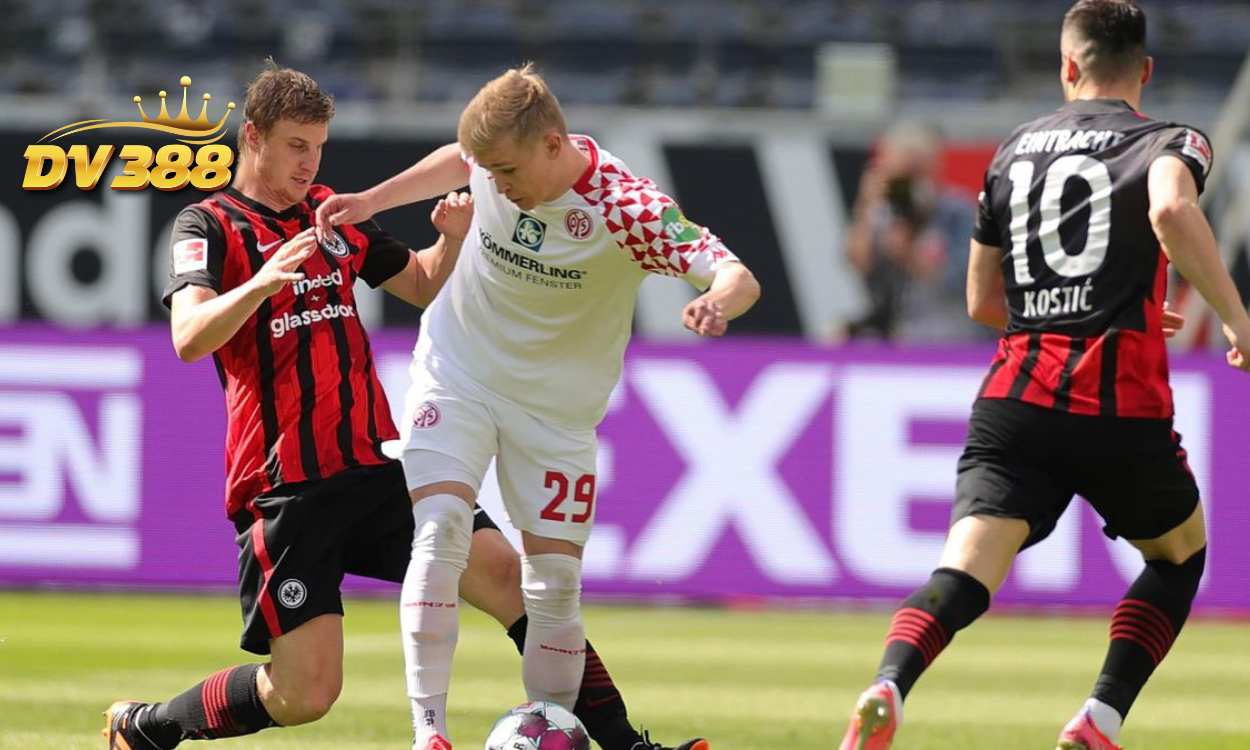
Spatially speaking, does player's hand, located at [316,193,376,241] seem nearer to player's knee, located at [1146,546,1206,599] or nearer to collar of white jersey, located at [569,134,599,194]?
collar of white jersey, located at [569,134,599,194]

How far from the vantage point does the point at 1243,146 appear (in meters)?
14.2

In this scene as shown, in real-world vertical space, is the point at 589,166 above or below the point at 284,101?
below

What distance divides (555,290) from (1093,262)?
56.5 inches

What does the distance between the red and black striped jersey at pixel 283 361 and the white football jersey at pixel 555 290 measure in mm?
245


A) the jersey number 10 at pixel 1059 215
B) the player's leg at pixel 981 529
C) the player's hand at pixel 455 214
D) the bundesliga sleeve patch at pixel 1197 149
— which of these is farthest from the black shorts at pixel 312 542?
the bundesliga sleeve patch at pixel 1197 149

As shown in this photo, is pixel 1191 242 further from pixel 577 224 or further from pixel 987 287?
pixel 577 224

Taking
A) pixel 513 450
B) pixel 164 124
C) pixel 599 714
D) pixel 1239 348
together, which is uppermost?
pixel 164 124

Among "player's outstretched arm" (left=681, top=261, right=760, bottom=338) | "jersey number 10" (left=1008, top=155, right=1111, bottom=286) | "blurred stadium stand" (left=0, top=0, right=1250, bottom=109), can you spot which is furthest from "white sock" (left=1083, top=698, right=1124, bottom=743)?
"blurred stadium stand" (left=0, top=0, right=1250, bottom=109)

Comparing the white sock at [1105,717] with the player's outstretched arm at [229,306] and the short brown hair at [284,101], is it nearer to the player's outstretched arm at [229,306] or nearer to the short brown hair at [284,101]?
the player's outstretched arm at [229,306]

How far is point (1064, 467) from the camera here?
492 cm

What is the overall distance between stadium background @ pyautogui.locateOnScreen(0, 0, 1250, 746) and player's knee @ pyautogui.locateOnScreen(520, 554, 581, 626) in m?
5.86

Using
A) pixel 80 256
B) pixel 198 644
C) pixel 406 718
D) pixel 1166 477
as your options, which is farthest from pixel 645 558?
pixel 1166 477

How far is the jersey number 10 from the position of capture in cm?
487

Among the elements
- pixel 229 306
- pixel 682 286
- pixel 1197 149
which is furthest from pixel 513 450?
pixel 682 286
